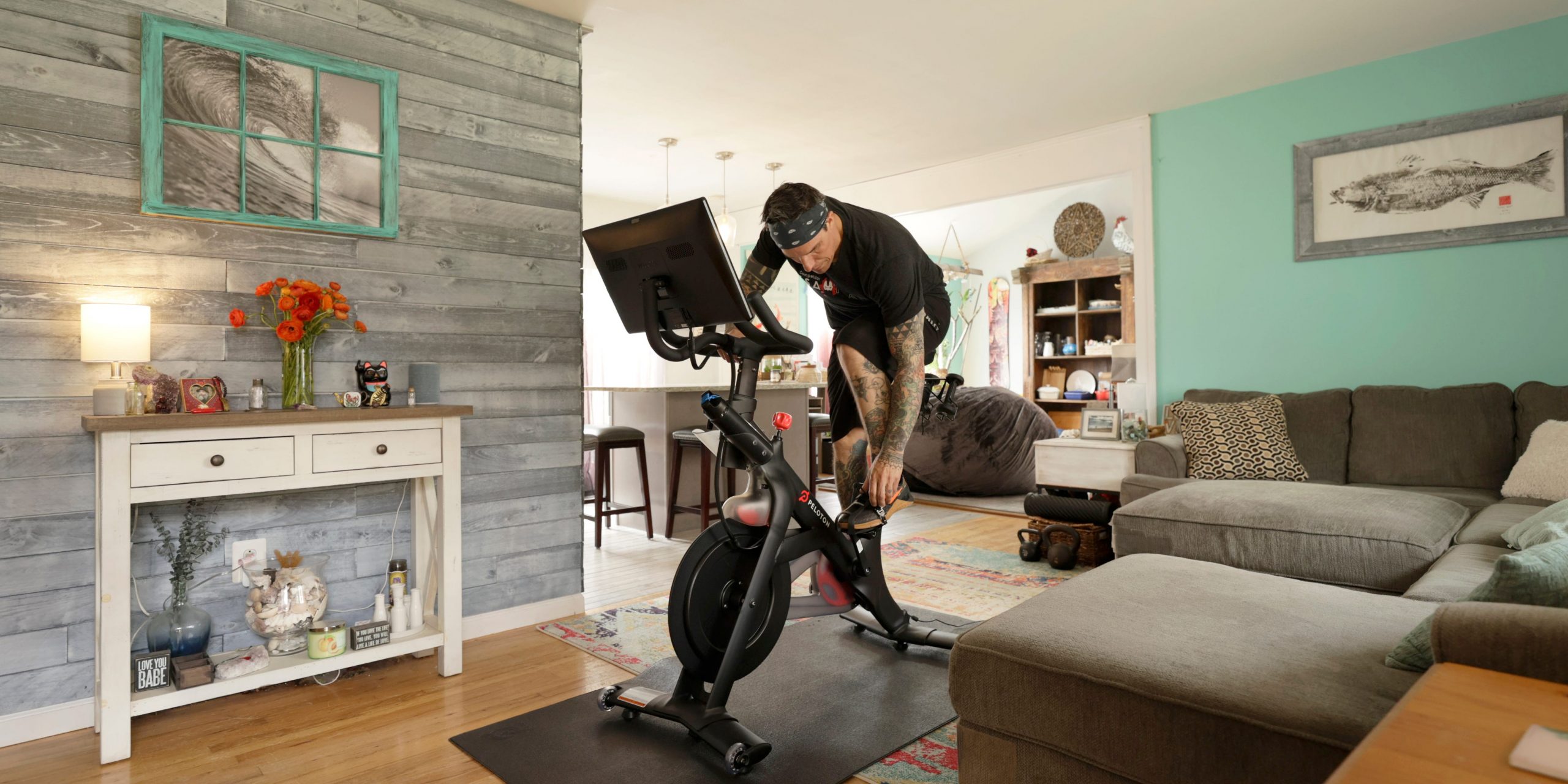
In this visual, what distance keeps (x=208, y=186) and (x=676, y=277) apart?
5.13 feet

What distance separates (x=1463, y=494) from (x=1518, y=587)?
2.65 m

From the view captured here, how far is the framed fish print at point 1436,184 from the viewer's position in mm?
3547

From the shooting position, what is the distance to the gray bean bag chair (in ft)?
18.5

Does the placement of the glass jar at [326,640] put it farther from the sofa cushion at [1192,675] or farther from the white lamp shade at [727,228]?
the white lamp shade at [727,228]

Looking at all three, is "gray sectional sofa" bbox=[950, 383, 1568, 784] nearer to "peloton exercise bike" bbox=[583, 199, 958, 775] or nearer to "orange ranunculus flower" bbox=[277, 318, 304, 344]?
"peloton exercise bike" bbox=[583, 199, 958, 775]

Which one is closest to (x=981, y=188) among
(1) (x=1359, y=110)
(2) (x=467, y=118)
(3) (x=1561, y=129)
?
(1) (x=1359, y=110)

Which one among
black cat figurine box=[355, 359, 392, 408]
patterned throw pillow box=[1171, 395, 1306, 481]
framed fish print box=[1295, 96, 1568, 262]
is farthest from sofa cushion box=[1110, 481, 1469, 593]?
black cat figurine box=[355, 359, 392, 408]

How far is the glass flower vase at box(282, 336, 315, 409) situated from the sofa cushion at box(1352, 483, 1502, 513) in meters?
3.68

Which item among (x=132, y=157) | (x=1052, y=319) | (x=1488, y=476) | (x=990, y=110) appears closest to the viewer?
(x=132, y=157)

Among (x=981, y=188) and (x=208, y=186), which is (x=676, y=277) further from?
(x=981, y=188)

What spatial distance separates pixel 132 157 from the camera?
2.29 m

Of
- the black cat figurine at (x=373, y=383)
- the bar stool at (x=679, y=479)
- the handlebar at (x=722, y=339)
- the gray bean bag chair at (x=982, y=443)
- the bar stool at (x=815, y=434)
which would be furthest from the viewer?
the gray bean bag chair at (x=982, y=443)

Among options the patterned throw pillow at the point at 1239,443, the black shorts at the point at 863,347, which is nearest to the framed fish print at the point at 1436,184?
the patterned throw pillow at the point at 1239,443

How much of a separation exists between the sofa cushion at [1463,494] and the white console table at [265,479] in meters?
3.28
